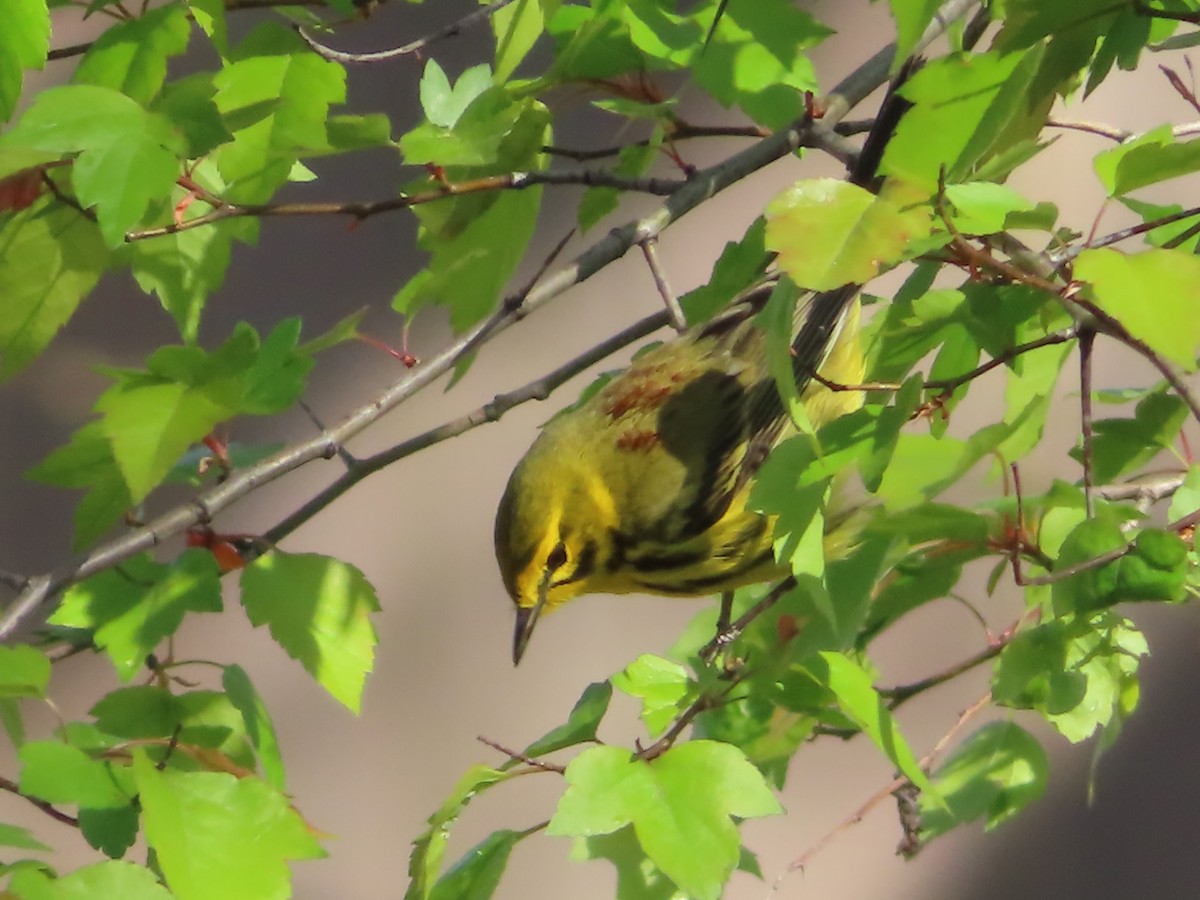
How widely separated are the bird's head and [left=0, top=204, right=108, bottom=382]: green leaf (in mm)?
456

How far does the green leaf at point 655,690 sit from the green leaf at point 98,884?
295 mm

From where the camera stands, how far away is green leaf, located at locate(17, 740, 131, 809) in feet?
2.08

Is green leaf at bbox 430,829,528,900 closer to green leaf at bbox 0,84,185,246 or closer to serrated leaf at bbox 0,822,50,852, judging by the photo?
serrated leaf at bbox 0,822,50,852

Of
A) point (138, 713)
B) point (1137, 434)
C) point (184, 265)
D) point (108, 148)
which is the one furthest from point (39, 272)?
point (1137, 434)

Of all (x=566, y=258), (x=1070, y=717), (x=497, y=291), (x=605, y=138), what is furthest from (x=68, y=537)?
(x=1070, y=717)

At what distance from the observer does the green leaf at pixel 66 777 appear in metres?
0.63

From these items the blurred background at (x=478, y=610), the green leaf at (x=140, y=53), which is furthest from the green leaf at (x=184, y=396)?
the blurred background at (x=478, y=610)

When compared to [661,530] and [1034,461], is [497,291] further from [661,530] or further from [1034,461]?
[1034,461]

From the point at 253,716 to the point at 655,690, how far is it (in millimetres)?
287

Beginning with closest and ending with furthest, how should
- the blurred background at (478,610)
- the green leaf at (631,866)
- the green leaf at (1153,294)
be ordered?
the green leaf at (1153,294)
the green leaf at (631,866)
the blurred background at (478,610)

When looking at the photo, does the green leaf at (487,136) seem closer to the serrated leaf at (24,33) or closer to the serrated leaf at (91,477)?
the serrated leaf at (24,33)

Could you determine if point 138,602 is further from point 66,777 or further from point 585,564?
point 585,564

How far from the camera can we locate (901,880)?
1.85m

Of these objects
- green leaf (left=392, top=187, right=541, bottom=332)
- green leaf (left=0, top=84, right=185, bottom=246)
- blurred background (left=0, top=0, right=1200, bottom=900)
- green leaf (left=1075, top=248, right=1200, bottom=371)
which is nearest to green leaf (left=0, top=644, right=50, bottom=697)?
green leaf (left=0, top=84, right=185, bottom=246)
